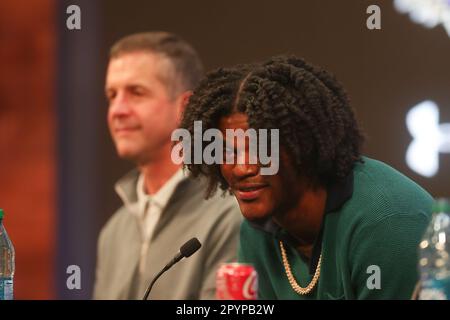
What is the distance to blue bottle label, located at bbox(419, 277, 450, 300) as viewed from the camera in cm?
153

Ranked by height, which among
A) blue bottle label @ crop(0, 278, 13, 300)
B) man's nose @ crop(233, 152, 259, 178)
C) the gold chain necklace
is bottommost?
the gold chain necklace

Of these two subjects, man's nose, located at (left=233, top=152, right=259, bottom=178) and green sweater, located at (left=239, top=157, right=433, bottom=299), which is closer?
green sweater, located at (left=239, top=157, right=433, bottom=299)

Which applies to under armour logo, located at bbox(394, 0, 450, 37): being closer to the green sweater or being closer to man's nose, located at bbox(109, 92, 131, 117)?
the green sweater

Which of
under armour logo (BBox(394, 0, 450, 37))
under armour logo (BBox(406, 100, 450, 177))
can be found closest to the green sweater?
under armour logo (BBox(406, 100, 450, 177))

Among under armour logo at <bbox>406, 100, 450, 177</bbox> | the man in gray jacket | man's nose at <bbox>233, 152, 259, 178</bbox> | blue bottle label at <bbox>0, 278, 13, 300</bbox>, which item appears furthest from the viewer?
the man in gray jacket

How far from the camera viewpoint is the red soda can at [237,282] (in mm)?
1688

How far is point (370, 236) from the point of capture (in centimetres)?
200

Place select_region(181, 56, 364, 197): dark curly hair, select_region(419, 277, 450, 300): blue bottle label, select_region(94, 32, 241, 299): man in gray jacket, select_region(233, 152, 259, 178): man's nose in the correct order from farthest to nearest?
select_region(94, 32, 241, 299): man in gray jacket < select_region(233, 152, 259, 178): man's nose < select_region(181, 56, 364, 197): dark curly hair < select_region(419, 277, 450, 300): blue bottle label

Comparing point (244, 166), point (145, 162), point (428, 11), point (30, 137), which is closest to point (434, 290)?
point (244, 166)

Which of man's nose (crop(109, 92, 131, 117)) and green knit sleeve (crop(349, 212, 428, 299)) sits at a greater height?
man's nose (crop(109, 92, 131, 117))

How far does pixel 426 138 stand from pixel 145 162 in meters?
0.89

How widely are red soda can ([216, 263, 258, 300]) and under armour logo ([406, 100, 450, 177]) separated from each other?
87 cm

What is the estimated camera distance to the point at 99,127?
2.71 metres

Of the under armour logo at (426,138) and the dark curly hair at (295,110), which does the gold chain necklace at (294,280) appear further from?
the under armour logo at (426,138)
